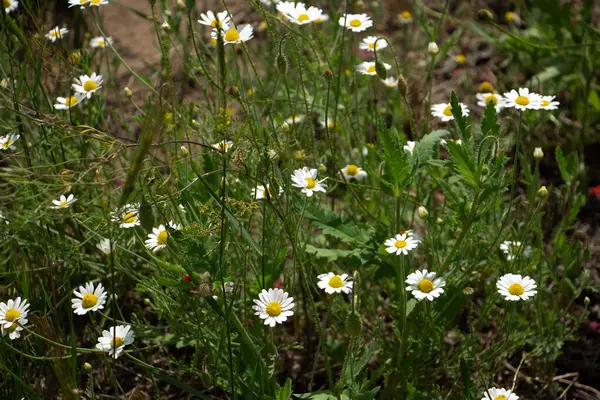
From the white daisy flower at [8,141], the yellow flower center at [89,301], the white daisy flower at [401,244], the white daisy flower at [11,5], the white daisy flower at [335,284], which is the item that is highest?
the white daisy flower at [11,5]

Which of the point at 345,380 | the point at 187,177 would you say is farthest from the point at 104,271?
the point at 345,380

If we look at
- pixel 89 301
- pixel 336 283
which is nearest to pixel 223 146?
pixel 336 283

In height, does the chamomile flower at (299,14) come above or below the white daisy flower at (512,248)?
above

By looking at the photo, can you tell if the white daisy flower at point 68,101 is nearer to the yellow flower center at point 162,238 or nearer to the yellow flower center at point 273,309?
the yellow flower center at point 162,238

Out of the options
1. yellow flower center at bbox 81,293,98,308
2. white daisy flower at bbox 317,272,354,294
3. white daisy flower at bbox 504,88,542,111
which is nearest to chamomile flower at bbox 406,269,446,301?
white daisy flower at bbox 317,272,354,294

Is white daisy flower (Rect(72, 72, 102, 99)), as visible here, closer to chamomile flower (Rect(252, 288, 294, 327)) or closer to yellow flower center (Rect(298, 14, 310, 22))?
yellow flower center (Rect(298, 14, 310, 22))

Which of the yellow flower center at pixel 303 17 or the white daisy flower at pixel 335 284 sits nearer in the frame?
the white daisy flower at pixel 335 284

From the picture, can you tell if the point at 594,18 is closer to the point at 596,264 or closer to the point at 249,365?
the point at 596,264

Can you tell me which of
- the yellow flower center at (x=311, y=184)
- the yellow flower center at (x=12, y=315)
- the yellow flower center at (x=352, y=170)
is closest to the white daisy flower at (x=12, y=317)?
the yellow flower center at (x=12, y=315)

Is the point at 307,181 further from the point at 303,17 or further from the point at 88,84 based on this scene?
the point at 88,84
